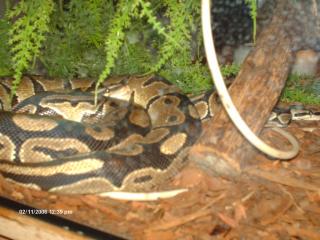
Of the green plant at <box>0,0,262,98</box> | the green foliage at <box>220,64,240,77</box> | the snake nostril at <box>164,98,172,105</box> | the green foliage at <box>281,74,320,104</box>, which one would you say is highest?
the green plant at <box>0,0,262,98</box>

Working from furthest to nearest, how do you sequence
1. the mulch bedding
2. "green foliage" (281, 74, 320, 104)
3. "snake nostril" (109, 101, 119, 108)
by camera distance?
"green foliage" (281, 74, 320, 104), "snake nostril" (109, 101, 119, 108), the mulch bedding

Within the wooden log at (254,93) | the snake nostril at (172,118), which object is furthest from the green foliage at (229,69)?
the snake nostril at (172,118)

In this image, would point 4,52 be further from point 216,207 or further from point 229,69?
point 216,207

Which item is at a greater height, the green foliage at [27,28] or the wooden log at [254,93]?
the green foliage at [27,28]

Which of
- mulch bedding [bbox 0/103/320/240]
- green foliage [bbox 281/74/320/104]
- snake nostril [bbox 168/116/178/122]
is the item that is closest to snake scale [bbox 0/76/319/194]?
snake nostril [bbox 168/116/178/122]

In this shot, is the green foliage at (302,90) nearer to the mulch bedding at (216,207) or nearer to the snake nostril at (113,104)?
the mulch bedding at (216,207)

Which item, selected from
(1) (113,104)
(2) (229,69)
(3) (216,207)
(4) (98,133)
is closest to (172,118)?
(1) (113,104)

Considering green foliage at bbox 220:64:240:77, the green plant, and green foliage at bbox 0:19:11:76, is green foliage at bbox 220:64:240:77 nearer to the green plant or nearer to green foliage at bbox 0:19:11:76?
the green plant
